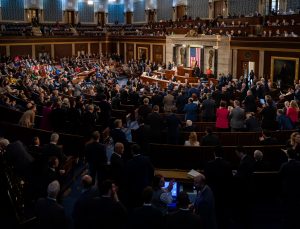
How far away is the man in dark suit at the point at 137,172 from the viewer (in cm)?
637

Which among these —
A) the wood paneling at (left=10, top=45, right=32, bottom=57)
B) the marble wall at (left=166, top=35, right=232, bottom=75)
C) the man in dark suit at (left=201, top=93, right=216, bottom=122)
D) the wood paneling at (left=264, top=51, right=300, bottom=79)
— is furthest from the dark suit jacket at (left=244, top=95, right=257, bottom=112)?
the wood paneling at (left=10, top=45, right=32, bottom=57)

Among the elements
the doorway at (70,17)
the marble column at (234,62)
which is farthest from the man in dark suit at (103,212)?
the doorway at (70,17)

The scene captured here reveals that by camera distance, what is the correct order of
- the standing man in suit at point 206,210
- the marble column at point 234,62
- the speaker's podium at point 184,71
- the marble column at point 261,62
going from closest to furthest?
1. the standing man in suit at point 206,210
2. the marble column at point 261,62
3. the marble column at point 234,62
4. the speaker's podium at point 184,71

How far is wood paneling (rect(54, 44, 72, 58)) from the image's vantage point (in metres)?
37.5

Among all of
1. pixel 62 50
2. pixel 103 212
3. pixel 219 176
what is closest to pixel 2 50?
pixel 62 50

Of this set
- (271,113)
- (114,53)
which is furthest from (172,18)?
(271,113)

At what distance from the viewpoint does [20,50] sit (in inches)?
1385

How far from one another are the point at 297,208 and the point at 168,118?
3971 millimetres

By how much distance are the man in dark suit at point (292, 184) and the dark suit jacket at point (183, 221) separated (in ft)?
8.38

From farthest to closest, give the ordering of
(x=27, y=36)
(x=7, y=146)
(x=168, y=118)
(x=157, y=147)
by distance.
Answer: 1. (x=27, y=36)
2. (x=168, y=118)
3. (x=157, y=147)
4. (x=7, y=146)

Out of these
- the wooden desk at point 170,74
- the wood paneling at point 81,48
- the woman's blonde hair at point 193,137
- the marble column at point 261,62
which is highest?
the wood paneling at point 81,48

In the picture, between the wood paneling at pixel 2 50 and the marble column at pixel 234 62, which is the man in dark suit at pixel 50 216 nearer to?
the marble column at pixel 234 62

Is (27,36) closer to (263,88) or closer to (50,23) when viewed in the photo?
(50,23)

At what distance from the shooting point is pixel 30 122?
1095cm
